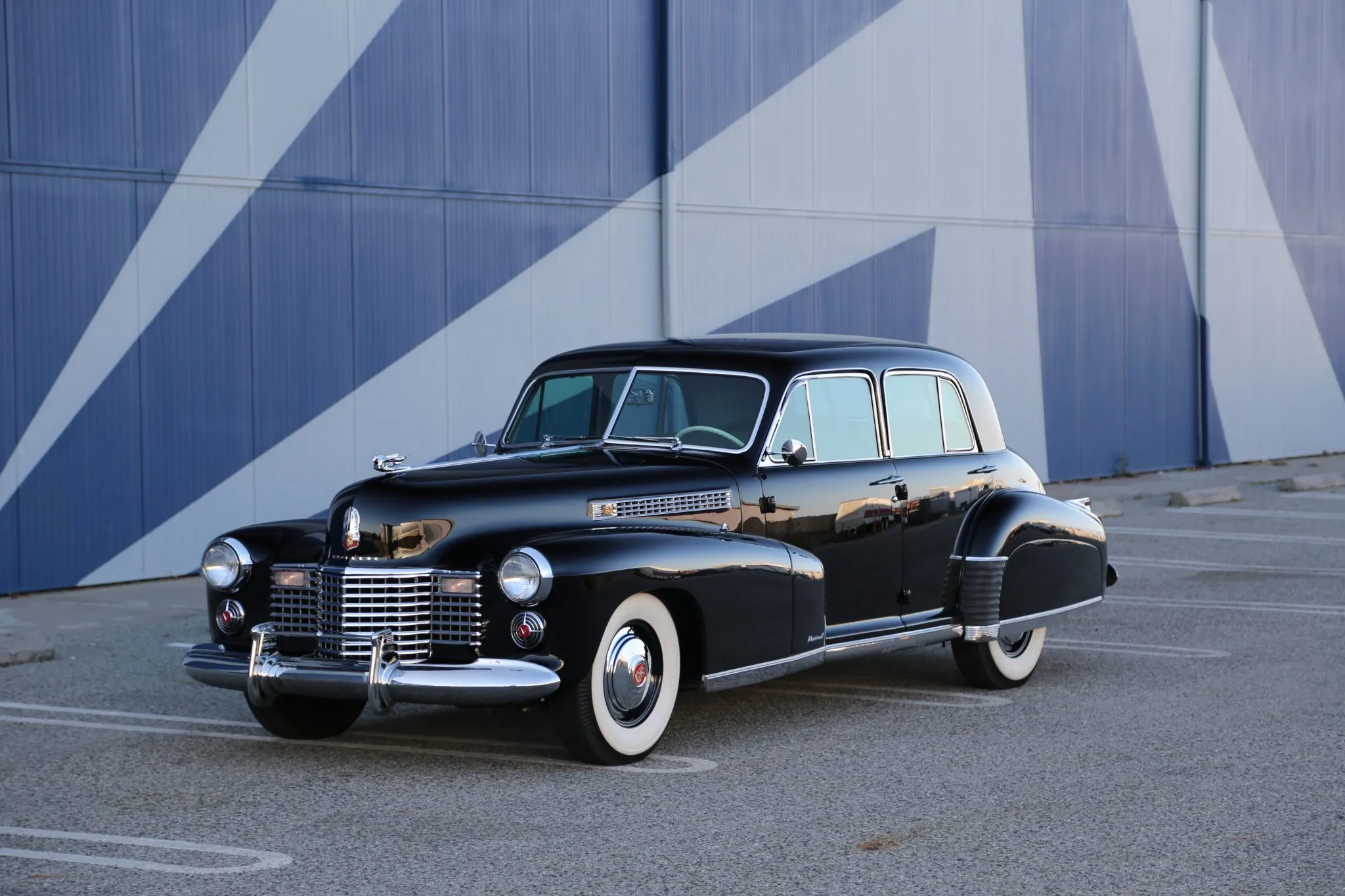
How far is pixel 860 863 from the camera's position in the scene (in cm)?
514

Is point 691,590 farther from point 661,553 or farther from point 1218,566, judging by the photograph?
point 1218,566

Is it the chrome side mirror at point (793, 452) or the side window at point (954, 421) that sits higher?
the side window at point (954, 421)

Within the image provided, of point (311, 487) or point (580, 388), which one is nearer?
point (580, 388)

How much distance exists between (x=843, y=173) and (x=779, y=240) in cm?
129

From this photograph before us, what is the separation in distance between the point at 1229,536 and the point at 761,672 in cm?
931

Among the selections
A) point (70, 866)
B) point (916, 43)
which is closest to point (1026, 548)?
point (70, 866)

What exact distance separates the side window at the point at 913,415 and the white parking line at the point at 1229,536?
7191 millimetres

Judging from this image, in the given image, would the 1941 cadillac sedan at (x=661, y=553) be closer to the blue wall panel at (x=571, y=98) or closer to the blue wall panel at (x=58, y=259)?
the blue wall panel at (x=58, y=259)

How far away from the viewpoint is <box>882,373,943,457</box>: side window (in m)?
8.14

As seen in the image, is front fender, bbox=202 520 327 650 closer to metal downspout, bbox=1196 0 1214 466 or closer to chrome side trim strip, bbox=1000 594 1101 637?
chrome side trim strip, bbox=1000 594 1101 637

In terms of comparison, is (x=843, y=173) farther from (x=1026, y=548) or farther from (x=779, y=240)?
(x=1026, y=548)

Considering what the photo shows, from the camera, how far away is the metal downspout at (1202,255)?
22.0m

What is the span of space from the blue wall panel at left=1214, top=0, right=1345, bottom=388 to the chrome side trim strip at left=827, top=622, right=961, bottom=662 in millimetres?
16448

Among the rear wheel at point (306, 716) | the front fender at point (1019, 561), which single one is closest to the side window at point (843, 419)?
the front fender at point (1019, 561)
